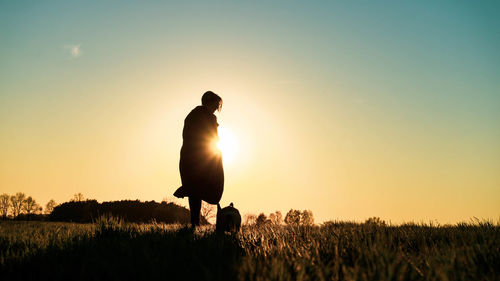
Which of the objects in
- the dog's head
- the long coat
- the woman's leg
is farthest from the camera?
the woman's leg

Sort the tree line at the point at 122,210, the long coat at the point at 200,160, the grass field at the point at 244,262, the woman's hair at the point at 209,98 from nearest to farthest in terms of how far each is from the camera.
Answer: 1. the grass field at the point at 244,262
2. the long coat at the point at 200,160
3. the woman's hair at the point at 209,98
4. the tree line at the point at 122,210

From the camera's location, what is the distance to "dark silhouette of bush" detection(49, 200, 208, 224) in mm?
20828

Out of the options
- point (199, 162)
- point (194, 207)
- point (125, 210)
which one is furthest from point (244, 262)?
point (125, 210)

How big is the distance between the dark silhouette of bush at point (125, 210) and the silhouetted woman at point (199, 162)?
523 inches

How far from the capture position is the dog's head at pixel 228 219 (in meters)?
6.24

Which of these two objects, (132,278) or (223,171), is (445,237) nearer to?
(132,278)

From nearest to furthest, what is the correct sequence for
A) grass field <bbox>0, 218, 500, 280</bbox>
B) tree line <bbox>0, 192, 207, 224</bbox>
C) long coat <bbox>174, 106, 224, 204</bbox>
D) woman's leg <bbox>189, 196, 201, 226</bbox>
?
grass field <bbox>0, 218, 500, 280</bbox>, long coat <bbox>174, 106, 224, 204</bbox>, woman's leg <bbox>189, 196, 201, 226</bbox>, tree line <bbox>0, 192, 207, 224</bbox>

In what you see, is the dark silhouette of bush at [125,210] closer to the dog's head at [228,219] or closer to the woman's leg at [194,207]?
the woman's leg at [194,207]

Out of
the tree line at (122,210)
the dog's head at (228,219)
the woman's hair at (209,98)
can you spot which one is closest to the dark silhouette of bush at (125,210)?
the tree line at (122,210)

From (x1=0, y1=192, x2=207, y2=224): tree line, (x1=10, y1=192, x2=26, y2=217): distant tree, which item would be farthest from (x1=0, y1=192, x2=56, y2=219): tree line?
(x1=0, y1=192, x2=207, y2=224): tree line

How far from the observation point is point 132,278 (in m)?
2.38

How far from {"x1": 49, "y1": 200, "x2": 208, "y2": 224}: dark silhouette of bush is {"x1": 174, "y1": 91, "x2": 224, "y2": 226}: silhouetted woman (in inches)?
523

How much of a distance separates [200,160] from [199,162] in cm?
6

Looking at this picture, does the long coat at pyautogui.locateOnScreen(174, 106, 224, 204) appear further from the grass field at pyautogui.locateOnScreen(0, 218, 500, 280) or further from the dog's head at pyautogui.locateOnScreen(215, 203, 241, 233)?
the grass field at pyautogui.locateOnScreen(0, 218, 500, 280)
